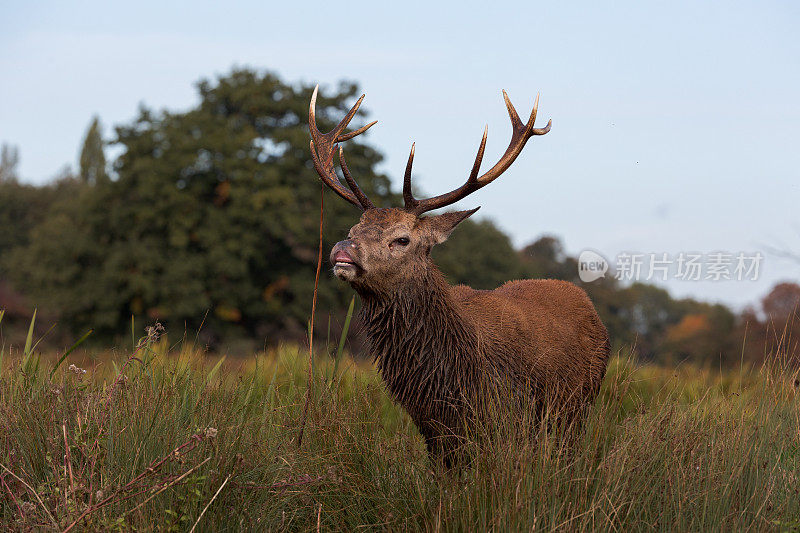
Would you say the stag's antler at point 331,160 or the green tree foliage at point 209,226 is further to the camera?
the green tree foliage at point 209,226

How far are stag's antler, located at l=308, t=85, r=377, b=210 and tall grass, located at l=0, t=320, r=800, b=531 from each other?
1.54 m

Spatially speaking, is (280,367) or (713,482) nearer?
(713,482)

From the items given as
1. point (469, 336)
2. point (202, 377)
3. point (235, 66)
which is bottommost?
point (202, 377)

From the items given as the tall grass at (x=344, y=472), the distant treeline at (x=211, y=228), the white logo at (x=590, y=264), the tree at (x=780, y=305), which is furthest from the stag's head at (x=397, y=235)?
the distant treeline at (x=211, y=228)

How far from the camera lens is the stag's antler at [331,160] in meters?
5.43

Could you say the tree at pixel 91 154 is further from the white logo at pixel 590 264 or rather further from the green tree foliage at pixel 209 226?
the white logo at pixel 590 264

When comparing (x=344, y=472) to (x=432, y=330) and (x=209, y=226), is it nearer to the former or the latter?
(x=432, y=330)

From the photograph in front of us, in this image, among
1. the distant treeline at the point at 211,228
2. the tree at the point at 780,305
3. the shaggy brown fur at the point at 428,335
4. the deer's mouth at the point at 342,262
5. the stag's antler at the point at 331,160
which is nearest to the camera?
the deer's mouth at the point at 342,262

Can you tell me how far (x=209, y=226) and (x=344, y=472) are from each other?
66.6ft

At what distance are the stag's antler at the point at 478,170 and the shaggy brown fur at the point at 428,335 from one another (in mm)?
125

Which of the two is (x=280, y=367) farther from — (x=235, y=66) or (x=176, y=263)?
(x=235, y=66)

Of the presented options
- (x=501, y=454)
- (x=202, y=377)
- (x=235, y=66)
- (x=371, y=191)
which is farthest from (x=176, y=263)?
(x=501, y=454)

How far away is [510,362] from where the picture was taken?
5113 mm

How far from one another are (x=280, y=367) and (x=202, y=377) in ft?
7.65
